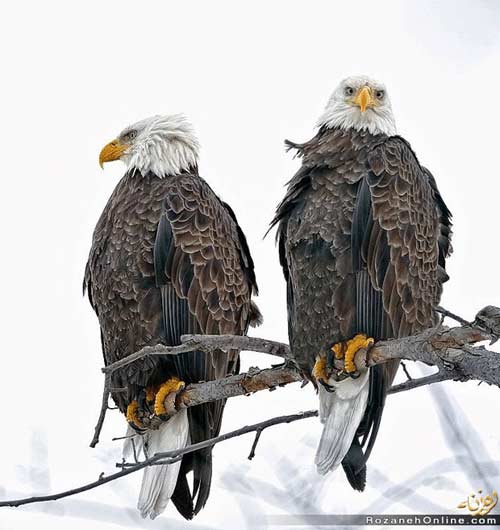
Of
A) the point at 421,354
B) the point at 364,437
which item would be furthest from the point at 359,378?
the point at 421,354

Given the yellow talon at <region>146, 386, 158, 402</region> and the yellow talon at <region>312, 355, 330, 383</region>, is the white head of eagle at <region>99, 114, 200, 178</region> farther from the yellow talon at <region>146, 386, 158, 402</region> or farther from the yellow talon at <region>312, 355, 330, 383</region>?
the yellow talon at <region>312, 355, 330, 383</region>

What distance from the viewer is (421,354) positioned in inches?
71.9

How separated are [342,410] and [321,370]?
0.37 feet

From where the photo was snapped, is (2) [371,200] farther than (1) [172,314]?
No

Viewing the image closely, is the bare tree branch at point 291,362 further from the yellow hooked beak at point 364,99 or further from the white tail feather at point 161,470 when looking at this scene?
the yellow hooked beak at point 364,99

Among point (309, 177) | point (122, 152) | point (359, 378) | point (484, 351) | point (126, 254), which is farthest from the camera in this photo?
point (122, 152)

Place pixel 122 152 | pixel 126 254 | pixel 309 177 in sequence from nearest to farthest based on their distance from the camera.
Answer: pixel 309 177 < pixel 126 254 < pixel 122 152

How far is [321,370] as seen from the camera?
2.20m

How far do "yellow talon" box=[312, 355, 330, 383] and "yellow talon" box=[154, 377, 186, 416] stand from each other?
1.49ft

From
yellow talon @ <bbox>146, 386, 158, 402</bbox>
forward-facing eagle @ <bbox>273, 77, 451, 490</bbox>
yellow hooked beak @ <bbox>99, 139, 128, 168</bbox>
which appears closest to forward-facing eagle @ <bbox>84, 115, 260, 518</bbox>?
yellow talon @ <bbox>146, 386, 158, 402</bbox>

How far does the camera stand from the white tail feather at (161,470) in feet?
7.99

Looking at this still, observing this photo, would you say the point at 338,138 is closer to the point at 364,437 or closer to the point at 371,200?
the point at 371,200

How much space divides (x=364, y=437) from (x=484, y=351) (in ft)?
1.96

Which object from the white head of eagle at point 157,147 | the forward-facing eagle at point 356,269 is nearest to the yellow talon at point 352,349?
the forward-facing eagle at point 356,269
